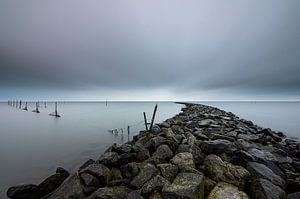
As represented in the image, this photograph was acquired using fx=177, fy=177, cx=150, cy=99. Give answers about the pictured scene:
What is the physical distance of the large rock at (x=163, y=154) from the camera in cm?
550

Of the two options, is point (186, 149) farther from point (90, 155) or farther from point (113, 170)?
point (90, 155)

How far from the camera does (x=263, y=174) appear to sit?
4.21 m

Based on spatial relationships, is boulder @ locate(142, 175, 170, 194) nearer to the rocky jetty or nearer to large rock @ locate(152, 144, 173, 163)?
the rocky jetty

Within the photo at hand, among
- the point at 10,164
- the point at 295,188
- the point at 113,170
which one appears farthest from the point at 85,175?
the point at 10,164

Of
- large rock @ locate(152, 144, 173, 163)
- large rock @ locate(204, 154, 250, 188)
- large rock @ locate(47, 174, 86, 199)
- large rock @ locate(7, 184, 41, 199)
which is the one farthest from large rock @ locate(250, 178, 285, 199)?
large rock @ locate(7, 184, 41, 199)

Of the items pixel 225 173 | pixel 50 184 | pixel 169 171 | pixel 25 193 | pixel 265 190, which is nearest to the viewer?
pixel 265 190

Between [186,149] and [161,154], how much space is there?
865mm

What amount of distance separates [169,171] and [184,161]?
0.72 meters

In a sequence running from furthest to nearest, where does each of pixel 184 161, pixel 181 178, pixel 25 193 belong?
pixel 25 193 → pixel 184 161 → pixel 181 178

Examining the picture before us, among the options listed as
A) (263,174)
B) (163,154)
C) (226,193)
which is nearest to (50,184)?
(163,154)

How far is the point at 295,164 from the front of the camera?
228 inches

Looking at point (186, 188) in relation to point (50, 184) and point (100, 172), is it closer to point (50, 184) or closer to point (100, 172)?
point (100, 172)

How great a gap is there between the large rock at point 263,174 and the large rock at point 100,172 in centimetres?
379

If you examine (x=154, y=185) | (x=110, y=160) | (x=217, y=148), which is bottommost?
(x=110, y=160)
